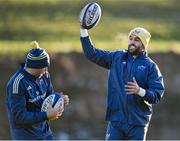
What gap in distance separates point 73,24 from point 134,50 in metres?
16.4

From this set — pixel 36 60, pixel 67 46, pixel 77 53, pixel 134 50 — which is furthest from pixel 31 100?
pixel 67 46

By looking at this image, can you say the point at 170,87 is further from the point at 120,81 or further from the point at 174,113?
the point at 120,81

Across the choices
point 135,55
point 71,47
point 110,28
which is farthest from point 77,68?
point 135,55

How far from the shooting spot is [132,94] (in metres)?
11.9

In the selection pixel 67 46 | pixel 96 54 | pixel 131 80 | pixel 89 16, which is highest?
pixel 89 16

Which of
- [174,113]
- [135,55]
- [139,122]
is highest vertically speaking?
[135,55]

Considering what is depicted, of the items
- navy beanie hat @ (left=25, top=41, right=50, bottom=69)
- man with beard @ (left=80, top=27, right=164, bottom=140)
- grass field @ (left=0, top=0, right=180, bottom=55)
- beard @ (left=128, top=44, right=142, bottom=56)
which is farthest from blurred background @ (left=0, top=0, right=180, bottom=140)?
navy beanie hat @ (left=25, top=41, right=50, bottom=69)

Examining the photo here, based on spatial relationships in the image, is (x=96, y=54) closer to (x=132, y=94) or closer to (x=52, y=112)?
(x=132, y=94)

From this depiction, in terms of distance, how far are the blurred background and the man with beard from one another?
10327mm

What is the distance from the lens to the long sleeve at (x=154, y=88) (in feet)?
38.5

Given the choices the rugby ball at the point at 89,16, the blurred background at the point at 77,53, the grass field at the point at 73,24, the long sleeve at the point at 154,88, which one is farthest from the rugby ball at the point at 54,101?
the grass field at the point at 73,24

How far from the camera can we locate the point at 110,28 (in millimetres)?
28312

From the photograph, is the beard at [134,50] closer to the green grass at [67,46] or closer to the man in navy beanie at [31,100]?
the man in navy beanie at [31,100]

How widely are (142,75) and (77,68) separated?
12452mm
